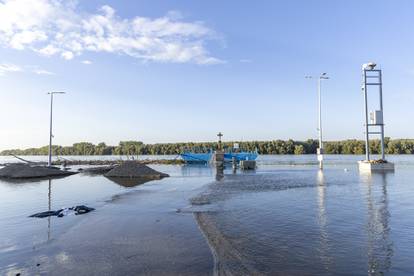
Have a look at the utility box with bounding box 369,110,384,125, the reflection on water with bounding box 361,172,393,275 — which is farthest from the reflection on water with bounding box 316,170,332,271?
the utility box with bounding box 369,110,384,125

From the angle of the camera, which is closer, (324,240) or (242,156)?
(324,240)

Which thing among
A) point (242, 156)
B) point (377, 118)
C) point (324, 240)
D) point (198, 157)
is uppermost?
point (377, 118)

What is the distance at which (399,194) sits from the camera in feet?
60.5

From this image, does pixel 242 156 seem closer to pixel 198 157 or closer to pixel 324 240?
pixel 198 157

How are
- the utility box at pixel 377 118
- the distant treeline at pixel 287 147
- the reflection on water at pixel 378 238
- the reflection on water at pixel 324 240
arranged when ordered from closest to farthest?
the reflection on water at pixel 378 238 → the reflection on water at pixel 324 240 → the utility box at pixel 377 118 → the distant treeline at pixel 287 147

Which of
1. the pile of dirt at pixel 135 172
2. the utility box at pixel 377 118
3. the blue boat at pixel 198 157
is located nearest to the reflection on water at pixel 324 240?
the pile of dirt at pixel 135 172

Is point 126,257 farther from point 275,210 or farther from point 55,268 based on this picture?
point 275,210

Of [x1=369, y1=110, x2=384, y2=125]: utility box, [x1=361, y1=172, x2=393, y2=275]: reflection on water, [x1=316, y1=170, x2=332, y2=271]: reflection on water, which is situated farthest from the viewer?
[x1=369, y1=110, x2=384, y2=125]: utility box

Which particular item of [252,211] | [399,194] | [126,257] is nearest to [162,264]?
[126,257]

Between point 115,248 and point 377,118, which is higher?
point 377,118

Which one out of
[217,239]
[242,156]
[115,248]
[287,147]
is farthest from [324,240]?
[287,147]

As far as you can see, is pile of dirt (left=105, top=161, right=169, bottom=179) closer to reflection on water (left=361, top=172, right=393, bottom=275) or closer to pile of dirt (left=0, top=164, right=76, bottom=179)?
pile of dirt (left=0, top=164, right=76, bottom=179)

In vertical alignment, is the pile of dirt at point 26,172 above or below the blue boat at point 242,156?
below

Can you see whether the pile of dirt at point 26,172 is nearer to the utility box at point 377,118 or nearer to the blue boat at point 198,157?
the utility box at point 377,118
